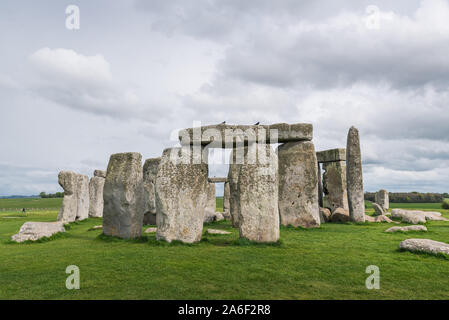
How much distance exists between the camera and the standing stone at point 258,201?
8.16 meters

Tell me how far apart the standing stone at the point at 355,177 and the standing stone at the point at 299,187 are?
2459 millimetres

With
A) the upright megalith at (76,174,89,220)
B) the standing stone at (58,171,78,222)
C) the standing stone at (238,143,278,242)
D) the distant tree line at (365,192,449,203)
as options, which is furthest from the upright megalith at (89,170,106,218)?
the distant tree line at (365,192,449,203)

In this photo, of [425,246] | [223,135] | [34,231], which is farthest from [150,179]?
[425,246]

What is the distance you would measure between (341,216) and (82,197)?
45.6ft

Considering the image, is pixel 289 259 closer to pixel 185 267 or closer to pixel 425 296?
pixel 185 267

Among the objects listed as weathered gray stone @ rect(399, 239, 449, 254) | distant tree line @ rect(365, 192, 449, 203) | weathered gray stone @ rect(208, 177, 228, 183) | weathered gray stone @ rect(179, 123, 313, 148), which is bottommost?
distant tree line @ rect(365, 192, 449, 203)

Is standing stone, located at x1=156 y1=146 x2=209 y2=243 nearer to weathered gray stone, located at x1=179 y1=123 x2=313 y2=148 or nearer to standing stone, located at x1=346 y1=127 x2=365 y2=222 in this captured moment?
weathered gray stone, located at x1=179 y1=123 x2=313 y2=148

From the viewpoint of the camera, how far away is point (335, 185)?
676 inches

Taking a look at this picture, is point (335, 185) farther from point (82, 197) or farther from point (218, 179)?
point (82, 197)

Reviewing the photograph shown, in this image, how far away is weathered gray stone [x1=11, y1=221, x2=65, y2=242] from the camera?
32.1 feet

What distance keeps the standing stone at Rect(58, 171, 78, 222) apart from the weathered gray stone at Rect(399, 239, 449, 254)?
14.2 metres

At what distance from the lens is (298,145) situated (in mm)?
13469


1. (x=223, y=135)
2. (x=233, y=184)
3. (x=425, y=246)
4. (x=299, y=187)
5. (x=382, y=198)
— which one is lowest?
(x=425, y=246)

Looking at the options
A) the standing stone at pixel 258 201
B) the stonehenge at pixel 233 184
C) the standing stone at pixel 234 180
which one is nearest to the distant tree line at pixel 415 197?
the stonehenge at pixel 233 184
